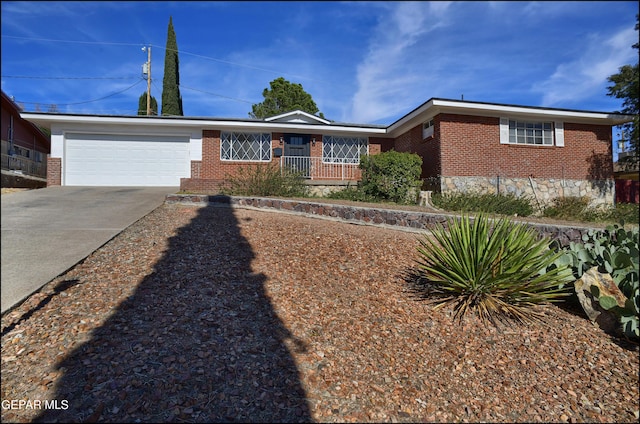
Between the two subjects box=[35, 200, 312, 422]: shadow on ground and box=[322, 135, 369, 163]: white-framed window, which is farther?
box=[322, 135, 369, 163]: white-framed window

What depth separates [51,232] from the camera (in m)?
5.57

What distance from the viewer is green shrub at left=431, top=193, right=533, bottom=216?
35.6 feet

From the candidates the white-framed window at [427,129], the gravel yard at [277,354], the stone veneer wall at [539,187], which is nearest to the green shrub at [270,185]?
the stone veneer wall at [539,187]

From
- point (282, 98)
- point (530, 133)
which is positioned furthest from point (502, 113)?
point (282, 98)

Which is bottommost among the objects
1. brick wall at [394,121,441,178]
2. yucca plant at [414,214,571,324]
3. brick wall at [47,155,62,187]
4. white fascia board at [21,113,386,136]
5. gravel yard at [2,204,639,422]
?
gravel yard at [2,204,639,422]

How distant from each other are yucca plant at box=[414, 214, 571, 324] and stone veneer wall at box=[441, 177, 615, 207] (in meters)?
8.69

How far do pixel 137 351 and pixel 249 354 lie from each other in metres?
0.89

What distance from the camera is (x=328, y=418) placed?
98.8 inches

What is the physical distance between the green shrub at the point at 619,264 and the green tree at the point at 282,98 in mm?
28700

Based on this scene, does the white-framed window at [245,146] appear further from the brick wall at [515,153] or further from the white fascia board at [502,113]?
the brick wall at [515,153]

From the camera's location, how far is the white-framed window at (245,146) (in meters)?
15.5

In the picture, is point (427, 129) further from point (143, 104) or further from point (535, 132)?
point (143, 104)

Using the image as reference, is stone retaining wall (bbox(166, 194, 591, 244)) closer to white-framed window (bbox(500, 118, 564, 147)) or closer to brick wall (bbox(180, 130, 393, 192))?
brick wall (bbox(180, 130, 393, 192))

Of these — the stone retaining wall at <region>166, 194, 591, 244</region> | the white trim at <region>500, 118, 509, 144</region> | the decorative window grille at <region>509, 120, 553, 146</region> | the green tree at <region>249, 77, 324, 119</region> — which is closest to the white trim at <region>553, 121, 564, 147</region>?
the decorative window grille at <region>509, 120, 553, 146</region>
